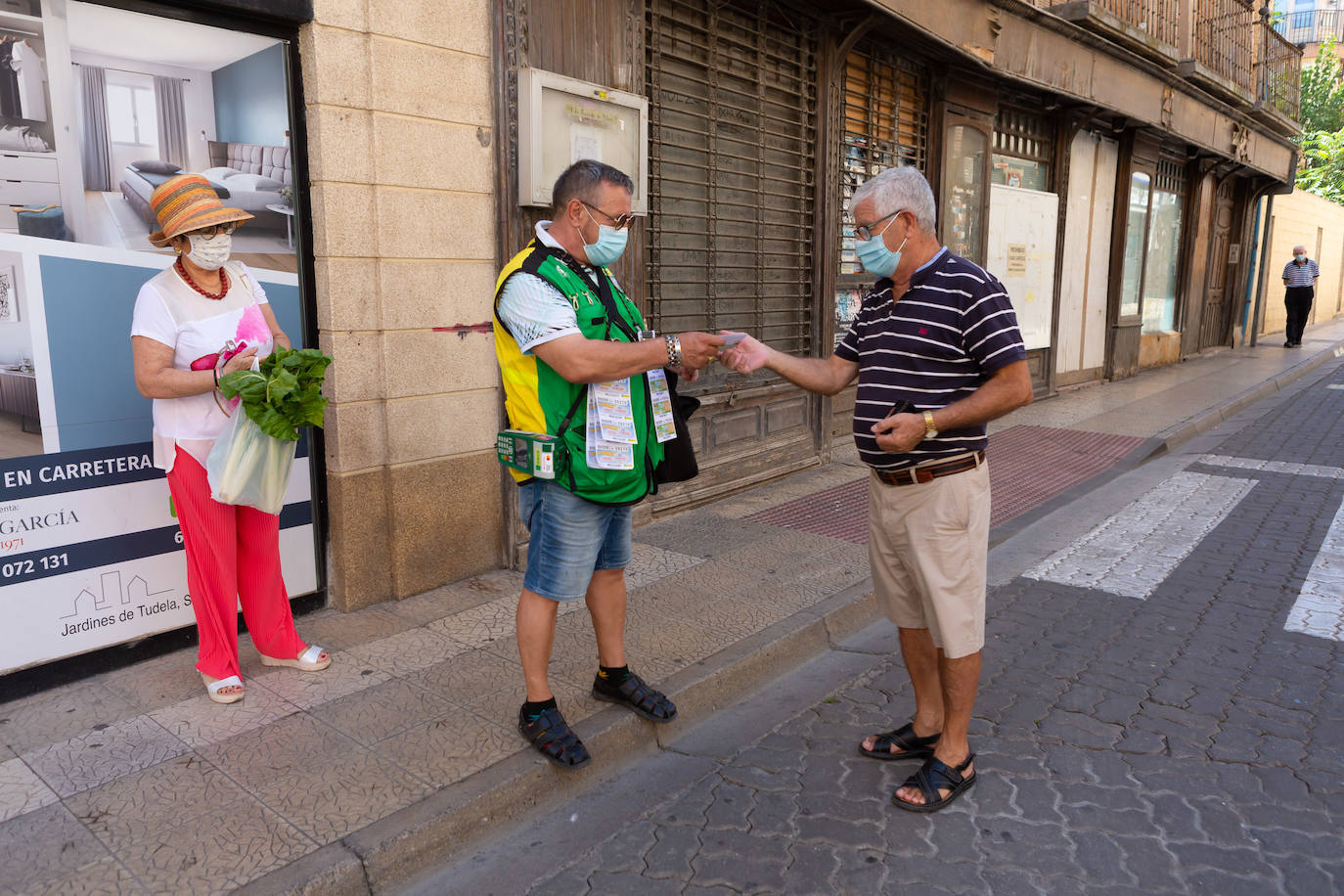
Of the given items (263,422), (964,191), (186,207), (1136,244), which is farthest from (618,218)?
(1136,244)

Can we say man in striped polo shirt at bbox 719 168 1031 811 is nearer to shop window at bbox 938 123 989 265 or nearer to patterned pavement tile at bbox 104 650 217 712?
patterned pavement tile at bbox 104 650 217 712

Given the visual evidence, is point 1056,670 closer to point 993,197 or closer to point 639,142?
point 639,142

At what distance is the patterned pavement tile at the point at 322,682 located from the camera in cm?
375

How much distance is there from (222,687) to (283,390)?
1.24m

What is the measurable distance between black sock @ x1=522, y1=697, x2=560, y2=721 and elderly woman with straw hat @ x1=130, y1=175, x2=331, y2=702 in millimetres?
1208

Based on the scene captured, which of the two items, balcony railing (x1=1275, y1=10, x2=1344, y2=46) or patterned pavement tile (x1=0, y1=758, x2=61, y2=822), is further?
balcony railing (x1=1275, y1=10, x2=1344, y2=46)

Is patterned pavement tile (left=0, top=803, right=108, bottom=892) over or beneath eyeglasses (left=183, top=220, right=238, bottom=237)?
beneath

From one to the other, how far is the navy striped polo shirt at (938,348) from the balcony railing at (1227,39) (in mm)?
14375

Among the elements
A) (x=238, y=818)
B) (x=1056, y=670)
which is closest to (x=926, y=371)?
(x=1056, y=670)

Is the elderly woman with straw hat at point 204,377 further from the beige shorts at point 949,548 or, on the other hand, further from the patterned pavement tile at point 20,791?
the beige shorts at point 949,548

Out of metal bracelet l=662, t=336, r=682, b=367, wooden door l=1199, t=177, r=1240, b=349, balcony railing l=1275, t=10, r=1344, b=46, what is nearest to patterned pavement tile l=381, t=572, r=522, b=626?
metal bracelet l=662, t=336, r=682, b=367

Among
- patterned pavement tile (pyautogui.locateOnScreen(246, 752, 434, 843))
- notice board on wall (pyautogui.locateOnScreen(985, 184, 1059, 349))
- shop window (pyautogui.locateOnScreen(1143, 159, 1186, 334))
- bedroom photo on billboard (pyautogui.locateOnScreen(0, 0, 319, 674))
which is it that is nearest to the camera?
A: patterned pavement tile (pyautogui.locateOnScreen(246, 752, 434, 843))

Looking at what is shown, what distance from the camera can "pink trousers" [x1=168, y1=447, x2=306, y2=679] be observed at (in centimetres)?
362

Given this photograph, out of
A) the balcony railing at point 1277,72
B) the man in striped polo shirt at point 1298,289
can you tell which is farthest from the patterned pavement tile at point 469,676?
the man in striped polo shirt at point 1298,289
